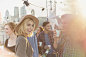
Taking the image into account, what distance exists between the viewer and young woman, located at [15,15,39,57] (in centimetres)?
142

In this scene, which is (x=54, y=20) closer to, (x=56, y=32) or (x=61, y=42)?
(x=56, y=32)

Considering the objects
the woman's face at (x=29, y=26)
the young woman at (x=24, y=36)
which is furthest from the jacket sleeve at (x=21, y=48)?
the woman's face at (x=29, y=26)

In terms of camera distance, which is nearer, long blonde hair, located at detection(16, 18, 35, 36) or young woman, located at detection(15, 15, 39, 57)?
young woman, located at detection(15, 15, 39, 57)

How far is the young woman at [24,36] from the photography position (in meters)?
1.42

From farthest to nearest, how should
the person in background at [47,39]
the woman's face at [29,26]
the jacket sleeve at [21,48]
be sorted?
the person in background at [47,39]
the woman's face at [29,26]
the jacket sleeve at [21,48]

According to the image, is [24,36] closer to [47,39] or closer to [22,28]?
[22,28]

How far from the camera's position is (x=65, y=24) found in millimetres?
1862

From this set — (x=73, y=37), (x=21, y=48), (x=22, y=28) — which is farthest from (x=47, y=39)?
(x=21, y=48)

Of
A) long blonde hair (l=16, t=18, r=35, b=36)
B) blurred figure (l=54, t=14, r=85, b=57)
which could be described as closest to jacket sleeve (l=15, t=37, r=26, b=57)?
long blonde hair (l=16, t=18, r=35, b=36)

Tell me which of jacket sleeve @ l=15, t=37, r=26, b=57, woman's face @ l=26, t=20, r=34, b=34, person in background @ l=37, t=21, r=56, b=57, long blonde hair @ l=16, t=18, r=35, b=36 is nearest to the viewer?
jacket sleeve @ l=15, t=37, r=26, b=57

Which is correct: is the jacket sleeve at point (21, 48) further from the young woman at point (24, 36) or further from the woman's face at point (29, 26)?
the woman's face at point (29, 26)

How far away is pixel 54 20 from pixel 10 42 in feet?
6.01

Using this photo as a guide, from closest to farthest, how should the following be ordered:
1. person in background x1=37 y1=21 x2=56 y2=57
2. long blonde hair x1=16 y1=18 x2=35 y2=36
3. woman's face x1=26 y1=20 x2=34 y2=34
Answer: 1. long blonde hair x1=16 y1=18 x2=35 y2=36
2. woman's face x1=26 y1=20 x2=34 y2=34
3. person in background x1=37 y1=21 x2=56 y2=57

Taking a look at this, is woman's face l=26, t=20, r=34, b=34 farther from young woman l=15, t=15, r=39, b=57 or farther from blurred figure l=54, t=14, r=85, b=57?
blurred figure l=54, t=14, r=85, b=57
